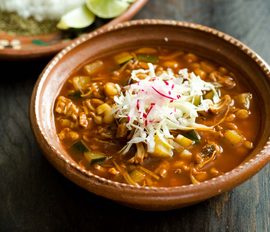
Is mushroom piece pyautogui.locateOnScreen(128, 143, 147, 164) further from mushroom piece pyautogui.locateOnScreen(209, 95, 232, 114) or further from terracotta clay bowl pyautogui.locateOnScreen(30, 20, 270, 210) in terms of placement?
mushroom piece pyautogui.locateOnScreen(209, 95, 232, 114)

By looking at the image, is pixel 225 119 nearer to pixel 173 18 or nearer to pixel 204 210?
pixel 204 210

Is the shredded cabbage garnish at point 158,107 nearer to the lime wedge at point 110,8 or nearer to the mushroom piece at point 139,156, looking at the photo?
the mushroom piece at point 139,156

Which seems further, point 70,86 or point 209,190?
point 70,86

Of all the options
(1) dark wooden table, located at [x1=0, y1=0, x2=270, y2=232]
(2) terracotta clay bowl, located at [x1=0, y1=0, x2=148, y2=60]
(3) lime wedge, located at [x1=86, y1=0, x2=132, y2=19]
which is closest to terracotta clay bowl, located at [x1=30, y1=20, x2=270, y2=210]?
(1) dark wooden table, located at [x1=0, y1=0, x2=270, y2=232]

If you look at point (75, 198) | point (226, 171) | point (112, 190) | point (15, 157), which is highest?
point (226, 171)

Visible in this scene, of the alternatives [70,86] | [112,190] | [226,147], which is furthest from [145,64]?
[112,190]

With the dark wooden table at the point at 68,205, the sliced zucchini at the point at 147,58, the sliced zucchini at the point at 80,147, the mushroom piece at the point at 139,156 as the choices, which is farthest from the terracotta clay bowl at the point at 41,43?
the mushroom piece at the point at 139,156

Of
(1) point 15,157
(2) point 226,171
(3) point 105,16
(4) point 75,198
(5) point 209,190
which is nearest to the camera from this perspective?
(5) point 209,190
